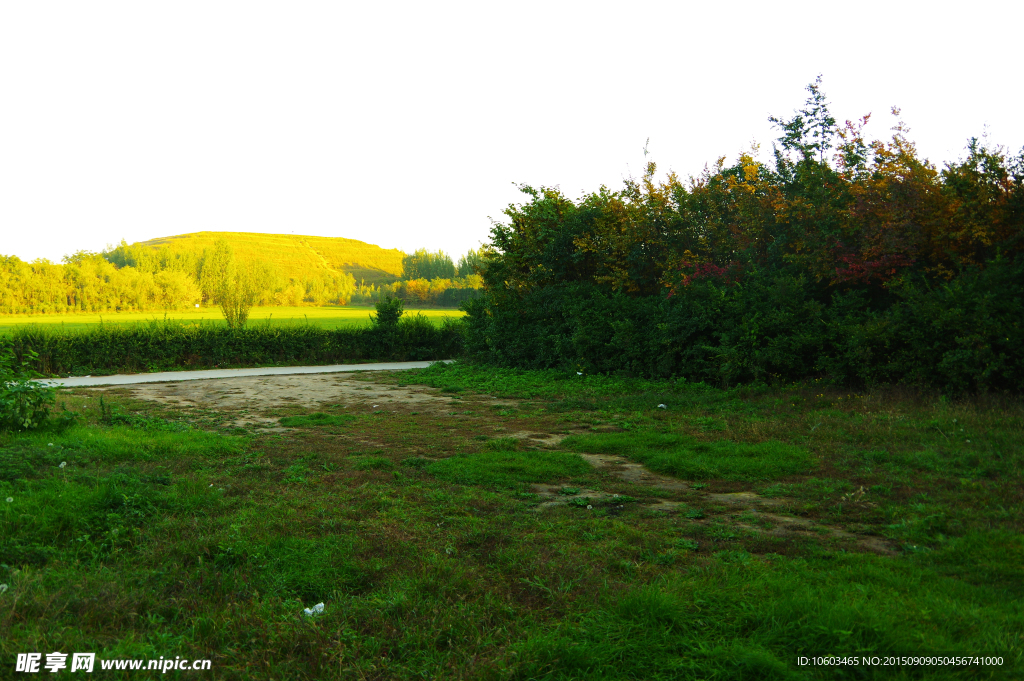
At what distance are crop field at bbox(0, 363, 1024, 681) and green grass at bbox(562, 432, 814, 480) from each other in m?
0.03

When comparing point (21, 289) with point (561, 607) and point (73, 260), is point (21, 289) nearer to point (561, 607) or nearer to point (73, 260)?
point (73, 260)

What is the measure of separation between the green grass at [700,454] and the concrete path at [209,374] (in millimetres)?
11079

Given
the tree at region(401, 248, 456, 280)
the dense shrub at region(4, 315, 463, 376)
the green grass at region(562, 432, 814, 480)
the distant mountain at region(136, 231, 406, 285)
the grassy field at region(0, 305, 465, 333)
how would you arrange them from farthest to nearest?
the distant mountain at region(136, 231, 406, 285) → the tree at region(401, 248, 456, 280) → the grassy field at region(0, 305, 465, 333) → the dense shrub at region(4, 315, 463, 376) → the green grass at region(562, 432, 814, 480)

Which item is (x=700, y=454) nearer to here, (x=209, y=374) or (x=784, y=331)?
(x=784, y=331)

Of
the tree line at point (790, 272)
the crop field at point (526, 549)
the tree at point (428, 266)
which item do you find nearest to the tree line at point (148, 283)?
the tree at point (428, 266)

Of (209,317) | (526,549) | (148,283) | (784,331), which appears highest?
(148,283)

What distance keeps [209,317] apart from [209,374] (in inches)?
250

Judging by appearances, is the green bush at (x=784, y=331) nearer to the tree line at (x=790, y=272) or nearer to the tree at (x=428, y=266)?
the tree line at (x=790, y=272)

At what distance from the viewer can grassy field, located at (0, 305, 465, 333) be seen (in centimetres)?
1977

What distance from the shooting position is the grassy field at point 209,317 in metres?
19.8

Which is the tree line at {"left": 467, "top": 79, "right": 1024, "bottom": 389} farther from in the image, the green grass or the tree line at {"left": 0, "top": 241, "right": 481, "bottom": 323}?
the tree line at {"left": 0, "top": 241, "right": 481, "bottom": 323}

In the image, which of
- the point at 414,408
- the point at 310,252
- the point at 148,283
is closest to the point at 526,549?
the point at 414,408

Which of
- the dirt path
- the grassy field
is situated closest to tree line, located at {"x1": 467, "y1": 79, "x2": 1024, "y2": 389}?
the dirt path

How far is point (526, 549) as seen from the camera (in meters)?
3.75
